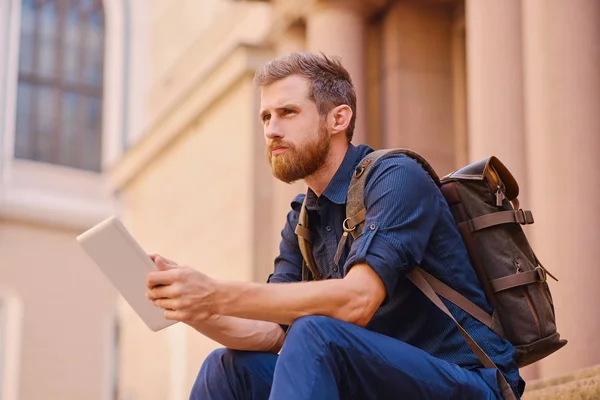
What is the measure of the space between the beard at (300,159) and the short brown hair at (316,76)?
12 centimetres

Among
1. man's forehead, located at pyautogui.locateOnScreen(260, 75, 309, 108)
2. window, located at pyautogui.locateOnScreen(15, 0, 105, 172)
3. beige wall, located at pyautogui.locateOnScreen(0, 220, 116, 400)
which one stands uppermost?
window, located at pyautogui.locateOnScreen(15, 0, 105, 172)

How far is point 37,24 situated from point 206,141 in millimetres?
15376

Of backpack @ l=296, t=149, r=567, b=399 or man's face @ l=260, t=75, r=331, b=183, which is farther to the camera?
man's face @ l=260, t=75, r=331, b=183

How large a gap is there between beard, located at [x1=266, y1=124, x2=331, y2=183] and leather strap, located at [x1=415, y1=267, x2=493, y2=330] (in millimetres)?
623

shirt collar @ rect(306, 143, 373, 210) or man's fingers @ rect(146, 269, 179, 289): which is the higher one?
shirt collar @ rect(306, 143, 373, 210)

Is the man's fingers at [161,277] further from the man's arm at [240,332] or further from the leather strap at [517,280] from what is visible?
the leather strap at [517,280]

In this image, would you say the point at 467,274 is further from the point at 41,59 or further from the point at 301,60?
the point at 41,59

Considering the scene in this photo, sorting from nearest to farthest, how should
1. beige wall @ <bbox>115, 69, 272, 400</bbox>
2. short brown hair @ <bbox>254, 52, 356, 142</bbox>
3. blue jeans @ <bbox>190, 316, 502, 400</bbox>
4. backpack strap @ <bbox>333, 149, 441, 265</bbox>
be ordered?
blue jeans @ <bbox>190, 316, 502, 400</bbox> < backpack strap @ <bbox>333, 149, 441, 265</bbox> < short brown hair @ <bbox>254, 52, 356, 142</bbox> < beige wall @ <bbox>115, 69, 272, 400</bbox>

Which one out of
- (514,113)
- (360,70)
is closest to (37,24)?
(360,70)

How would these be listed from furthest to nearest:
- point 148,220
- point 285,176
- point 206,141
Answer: point 148,220 < point 206,141 < point 285,176

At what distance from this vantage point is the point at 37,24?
27141 mm

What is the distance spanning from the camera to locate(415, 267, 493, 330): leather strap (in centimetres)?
395

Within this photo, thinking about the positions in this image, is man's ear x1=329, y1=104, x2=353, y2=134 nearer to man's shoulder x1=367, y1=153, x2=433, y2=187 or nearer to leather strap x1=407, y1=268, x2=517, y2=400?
man's shoulder x1=367, y1=153, x2=433, y2=187

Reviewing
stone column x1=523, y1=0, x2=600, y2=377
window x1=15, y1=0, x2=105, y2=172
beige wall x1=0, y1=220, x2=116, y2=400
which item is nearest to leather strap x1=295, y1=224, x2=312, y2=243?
stone column x1=523, y1=0, x2=600, y2=377
